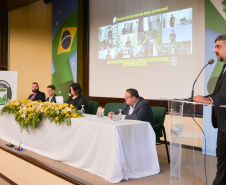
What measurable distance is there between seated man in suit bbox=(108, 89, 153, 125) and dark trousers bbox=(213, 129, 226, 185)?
139 cm

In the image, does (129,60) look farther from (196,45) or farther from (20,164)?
(20,164)

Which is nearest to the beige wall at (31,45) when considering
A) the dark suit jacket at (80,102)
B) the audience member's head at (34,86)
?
A: the audience member's head at (34,86)

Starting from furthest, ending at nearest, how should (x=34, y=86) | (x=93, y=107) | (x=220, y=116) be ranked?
(x=34, y=86) → (x=93, y=107) → (x=220, y=116)

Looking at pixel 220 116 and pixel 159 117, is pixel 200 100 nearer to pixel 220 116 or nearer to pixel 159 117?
pixel 220 116

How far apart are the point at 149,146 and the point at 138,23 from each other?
3.20 metres

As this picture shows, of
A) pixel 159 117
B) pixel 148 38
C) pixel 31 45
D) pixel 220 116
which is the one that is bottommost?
pixel 159 117

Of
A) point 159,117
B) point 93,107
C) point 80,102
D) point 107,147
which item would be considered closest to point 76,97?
point 80,102

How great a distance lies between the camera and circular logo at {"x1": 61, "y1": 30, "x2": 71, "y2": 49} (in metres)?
7.39

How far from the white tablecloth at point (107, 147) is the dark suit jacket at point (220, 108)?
1008mm

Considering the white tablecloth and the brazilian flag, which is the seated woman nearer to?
the white tablecloth

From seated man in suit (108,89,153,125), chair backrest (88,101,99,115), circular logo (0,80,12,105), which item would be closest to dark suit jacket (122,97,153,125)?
seated man in suit (108,89,153,125)

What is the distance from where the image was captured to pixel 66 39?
7.47 metres

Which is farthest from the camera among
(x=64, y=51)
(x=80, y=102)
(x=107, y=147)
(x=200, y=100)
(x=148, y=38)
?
(x=64, y=51)

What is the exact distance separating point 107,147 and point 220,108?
4.15 ft
